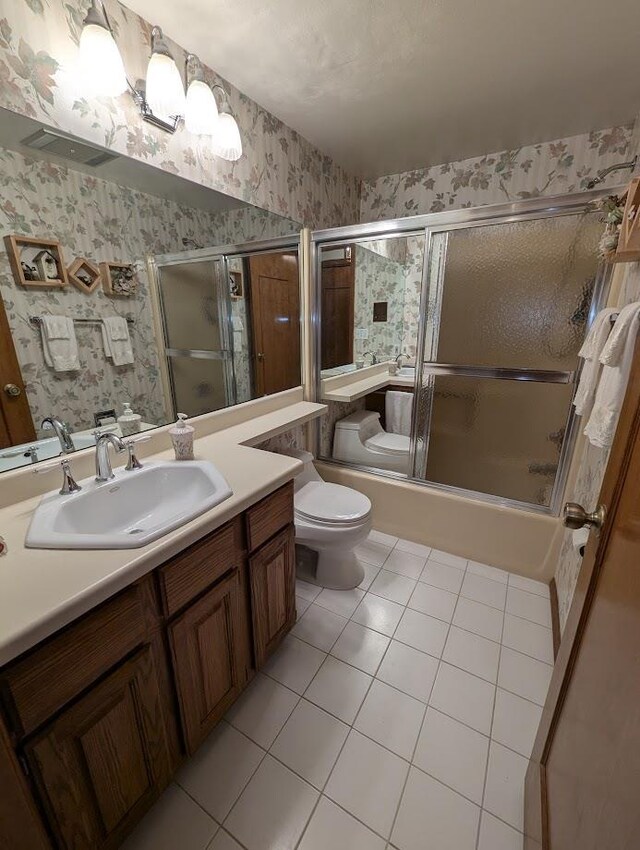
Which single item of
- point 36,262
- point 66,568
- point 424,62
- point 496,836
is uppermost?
point 424,62

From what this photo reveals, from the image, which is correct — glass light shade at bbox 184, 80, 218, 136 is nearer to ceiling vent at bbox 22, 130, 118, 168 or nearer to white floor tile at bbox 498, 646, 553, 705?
ceiling vent at bbox 22, 130, 118, 168

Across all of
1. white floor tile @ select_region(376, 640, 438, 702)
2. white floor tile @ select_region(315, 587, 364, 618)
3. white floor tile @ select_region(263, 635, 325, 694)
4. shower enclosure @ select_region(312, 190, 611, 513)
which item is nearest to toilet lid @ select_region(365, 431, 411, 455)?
shower enclosure @ select_region(312, 190, 611, 513)

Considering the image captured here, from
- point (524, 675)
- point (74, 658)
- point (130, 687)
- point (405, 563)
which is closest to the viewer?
point (74, 658)

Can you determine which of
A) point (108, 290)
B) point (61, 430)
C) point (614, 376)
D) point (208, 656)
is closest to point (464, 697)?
point (208, 656)

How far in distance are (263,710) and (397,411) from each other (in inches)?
75.5

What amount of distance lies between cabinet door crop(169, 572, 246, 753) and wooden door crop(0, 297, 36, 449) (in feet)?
2.38

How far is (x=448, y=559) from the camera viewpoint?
203 cm

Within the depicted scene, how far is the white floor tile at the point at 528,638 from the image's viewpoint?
4.84 feet

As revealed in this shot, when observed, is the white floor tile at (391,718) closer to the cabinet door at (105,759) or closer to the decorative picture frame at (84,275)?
the cabinet door at (105,759)

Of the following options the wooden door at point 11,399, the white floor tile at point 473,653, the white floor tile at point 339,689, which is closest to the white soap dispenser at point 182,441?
the wooden door at point 11,399

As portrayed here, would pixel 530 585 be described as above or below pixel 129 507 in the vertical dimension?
below

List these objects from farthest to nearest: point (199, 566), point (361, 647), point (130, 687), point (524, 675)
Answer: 1. point (361, 647)
2. point (524, 675)
3. point (199, 566)
4. point (130, 687)

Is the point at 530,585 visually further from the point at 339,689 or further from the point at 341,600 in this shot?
the point at 339,689

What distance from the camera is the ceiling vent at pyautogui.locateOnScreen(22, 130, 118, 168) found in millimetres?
1002
